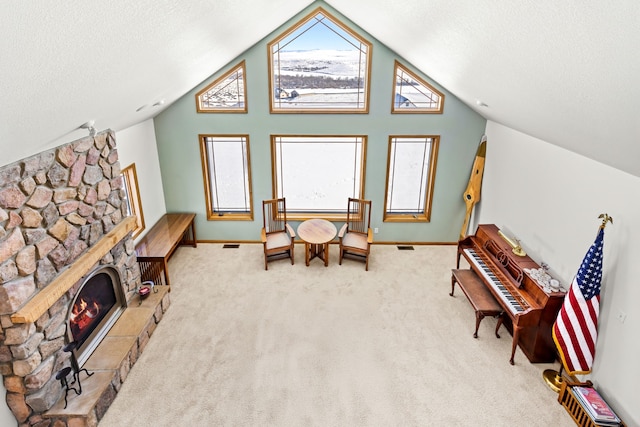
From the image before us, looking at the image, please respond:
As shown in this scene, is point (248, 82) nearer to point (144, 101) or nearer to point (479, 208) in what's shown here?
point (144, 101)

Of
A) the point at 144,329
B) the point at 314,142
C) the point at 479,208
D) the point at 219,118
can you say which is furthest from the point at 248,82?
the point at 479,208

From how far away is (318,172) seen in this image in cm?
720

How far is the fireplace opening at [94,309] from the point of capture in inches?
165

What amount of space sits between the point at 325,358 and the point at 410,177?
145 inches

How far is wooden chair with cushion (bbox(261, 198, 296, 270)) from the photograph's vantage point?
6.57 m

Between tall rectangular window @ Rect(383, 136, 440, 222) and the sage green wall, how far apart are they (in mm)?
112

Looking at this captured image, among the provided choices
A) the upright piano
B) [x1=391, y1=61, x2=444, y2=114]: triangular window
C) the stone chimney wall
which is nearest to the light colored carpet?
the upright piano

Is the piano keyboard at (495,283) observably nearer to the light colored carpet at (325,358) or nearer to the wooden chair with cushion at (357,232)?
the light colored carpet at (325,358)

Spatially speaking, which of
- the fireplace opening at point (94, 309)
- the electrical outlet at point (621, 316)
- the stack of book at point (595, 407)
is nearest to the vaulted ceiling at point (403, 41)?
the electrical outlet at point (621, 316)

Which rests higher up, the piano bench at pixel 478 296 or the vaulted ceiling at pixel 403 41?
the vaulted ceiling at pixel 403 41

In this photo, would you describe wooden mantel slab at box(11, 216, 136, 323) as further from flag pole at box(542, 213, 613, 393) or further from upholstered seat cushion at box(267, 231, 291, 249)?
flag pole at box(542, 213, 613, 393)

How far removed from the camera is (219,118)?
6621 mm

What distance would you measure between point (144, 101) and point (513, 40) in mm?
3834

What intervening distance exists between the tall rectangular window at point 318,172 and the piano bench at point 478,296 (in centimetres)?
228
